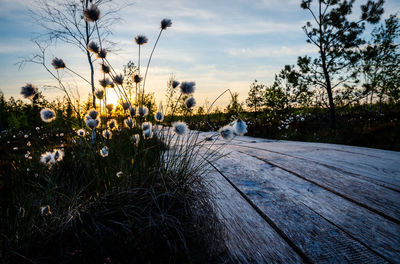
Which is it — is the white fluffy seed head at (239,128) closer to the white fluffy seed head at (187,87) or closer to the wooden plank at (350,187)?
the white fluffy seed head at (187,87)

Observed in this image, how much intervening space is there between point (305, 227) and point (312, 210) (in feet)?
0.66

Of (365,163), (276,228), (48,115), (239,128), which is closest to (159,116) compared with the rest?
(239,128)

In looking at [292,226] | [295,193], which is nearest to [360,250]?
[292,226]

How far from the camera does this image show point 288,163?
7.12 ft

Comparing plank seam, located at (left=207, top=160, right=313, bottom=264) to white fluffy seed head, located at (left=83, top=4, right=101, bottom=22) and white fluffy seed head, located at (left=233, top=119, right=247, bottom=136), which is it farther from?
white fluffy seed head, located at (left=83, top=4, right=101, bottom=22)

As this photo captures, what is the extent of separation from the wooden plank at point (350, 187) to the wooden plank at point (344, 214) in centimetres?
6

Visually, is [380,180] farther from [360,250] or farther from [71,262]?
[71,262]

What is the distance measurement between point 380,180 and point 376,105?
57.5ft

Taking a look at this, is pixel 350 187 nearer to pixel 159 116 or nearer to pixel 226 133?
pixel 226 133

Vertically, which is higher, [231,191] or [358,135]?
[358,135]

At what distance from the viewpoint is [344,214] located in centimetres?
122

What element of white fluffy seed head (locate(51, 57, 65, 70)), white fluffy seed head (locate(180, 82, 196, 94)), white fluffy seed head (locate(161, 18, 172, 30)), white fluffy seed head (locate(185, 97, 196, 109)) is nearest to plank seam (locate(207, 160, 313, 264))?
white fluffy seed head (locate(185, 97, 196, 109))

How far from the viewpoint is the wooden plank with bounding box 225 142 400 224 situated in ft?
4.12

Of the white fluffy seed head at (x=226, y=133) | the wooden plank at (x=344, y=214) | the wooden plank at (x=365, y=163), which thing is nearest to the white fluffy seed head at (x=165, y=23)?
the white fluffy seed head at (x=226, y=133)
